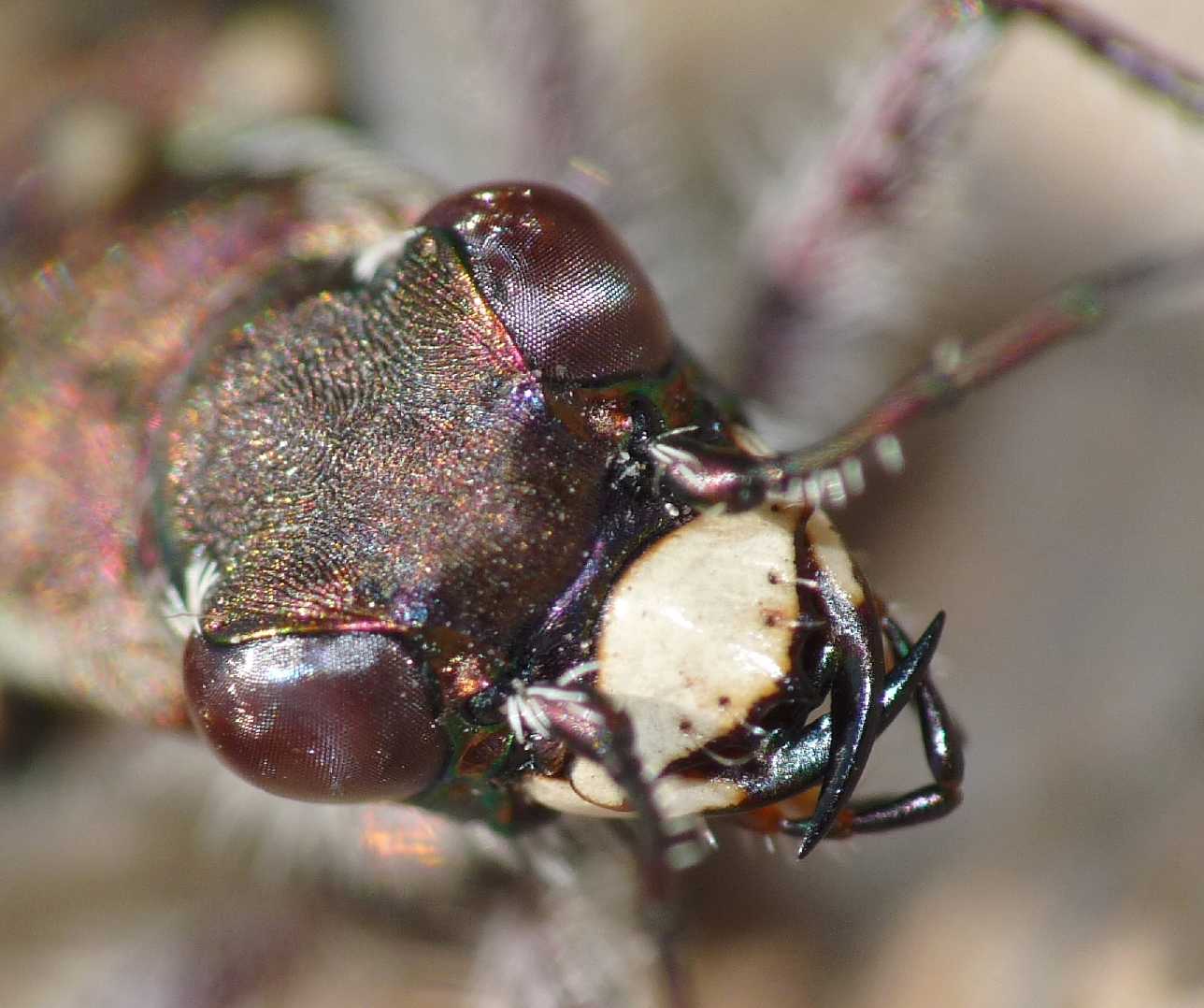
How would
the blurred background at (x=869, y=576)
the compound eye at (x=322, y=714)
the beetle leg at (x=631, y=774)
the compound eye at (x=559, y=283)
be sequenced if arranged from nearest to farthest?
the beetle leg at (x=631, y=774) → the compound eye at (x=322, y=714) → the compound eye at (x=559, y=283) → the blurred background at (x=869, y=576)

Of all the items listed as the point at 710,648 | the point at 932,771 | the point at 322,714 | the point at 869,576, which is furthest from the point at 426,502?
the point at 869,576

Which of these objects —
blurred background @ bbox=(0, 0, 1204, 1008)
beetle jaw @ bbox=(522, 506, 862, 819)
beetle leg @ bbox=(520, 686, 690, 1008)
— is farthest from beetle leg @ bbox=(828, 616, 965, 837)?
blurred background @ bbox=(0, 0, 1204, 1008)

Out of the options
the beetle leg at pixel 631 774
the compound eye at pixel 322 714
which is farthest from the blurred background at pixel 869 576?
the beetle leg at pixel 631 774

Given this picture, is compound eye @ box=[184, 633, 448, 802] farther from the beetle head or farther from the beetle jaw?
the beetle jaw

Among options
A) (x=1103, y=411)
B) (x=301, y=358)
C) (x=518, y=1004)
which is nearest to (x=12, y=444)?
(x=301, y=358)

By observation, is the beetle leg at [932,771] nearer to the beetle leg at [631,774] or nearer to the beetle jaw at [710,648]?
the beetle jaw at [710,648]

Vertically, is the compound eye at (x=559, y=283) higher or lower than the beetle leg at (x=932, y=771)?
higher
